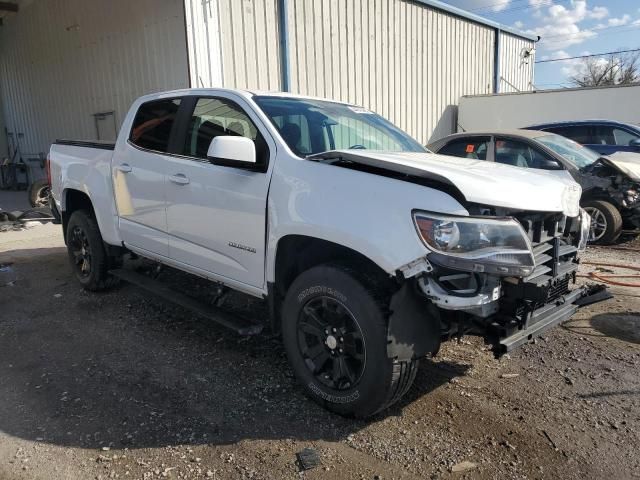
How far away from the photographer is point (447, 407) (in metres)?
3.37

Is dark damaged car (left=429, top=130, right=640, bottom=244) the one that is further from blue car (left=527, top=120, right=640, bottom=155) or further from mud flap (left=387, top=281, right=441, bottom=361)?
mud flap (left=387, top=281, right=441, bottom=361)

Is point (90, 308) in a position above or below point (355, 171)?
below

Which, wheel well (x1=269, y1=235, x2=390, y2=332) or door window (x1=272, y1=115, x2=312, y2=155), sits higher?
door window (x1=272, y1=115, x2=312, y2=155)

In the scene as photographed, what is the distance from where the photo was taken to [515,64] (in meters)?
19.9

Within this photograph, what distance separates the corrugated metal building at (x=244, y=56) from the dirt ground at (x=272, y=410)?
6.37 meters

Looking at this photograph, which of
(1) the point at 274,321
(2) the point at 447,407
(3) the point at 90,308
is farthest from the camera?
(3) the point at 90,308

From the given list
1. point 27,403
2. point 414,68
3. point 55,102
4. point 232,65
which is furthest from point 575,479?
point 55,102

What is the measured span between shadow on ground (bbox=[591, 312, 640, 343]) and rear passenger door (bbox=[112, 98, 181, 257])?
3.84 metres

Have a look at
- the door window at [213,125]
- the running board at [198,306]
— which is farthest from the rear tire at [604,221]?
the running board at [198,306]

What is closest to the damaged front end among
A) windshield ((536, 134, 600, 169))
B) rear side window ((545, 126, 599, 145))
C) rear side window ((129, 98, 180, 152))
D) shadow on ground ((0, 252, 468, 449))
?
shadow on ground ((0, 252, 468, 449))

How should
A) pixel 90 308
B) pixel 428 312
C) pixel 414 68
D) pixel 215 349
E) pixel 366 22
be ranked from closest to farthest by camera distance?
1. pixel 428 312
2. pixel 215 349
3. pixel 90 308
4. pixel 366 22
5. pixel 414 68

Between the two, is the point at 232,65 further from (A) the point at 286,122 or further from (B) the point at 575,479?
(B) the point at 575,479

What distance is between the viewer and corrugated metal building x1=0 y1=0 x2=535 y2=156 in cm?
964

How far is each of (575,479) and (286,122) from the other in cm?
277
